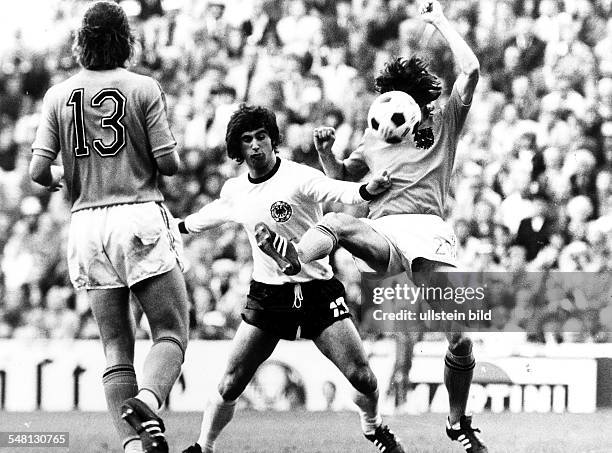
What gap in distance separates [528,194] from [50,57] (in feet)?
10.9

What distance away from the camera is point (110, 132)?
12.6ft

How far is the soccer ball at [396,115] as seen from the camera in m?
5.00

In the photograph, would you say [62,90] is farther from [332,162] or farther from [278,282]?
[332,162]

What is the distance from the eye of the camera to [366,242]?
4715mm

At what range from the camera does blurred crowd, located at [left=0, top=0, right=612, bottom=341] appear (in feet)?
21.8

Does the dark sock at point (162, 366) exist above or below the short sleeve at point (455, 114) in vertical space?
below

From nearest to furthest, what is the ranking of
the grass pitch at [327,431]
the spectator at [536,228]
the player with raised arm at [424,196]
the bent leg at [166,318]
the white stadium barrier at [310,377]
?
the bent leg at [166,318], the player with raised arm at [424,196], the grass pitch at [327,431], the white stadium barrier at [310,377], the spectator at [536,228]

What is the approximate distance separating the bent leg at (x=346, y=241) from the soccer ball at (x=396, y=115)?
1.66 ft

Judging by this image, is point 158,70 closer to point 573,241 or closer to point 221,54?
point 221,54

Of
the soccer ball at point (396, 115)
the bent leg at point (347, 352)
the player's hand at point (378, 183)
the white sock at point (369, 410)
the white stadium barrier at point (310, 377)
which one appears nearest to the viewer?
the player's hand at point (378, 183)

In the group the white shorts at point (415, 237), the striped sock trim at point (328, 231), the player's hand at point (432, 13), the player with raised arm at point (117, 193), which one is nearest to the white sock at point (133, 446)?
the player with raised arm at point (117, 193)

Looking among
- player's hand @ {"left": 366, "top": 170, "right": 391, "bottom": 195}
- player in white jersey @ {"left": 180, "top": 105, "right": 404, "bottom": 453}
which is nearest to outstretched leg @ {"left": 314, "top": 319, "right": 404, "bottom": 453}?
player in white jersey @ {"left": 180, "top": 105, "right": 404, "bottom": 453}

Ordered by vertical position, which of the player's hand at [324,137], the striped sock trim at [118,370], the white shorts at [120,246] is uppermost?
the player's hand at [324,137]

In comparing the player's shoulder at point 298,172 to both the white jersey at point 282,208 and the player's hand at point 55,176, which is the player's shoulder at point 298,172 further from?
the player's hand at point 55,176
